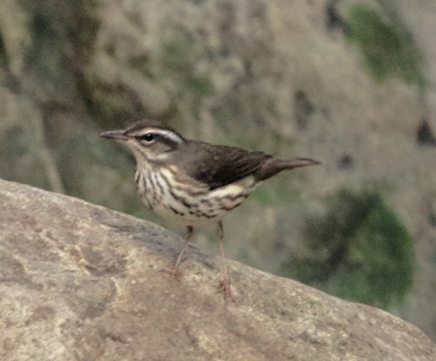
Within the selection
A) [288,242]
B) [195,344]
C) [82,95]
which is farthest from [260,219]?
[195,344]

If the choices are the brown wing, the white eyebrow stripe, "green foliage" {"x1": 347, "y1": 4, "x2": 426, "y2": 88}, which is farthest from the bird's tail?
"green foliage" {"x1": 347, "y1": 4, "x2": 426, "y2": 88}

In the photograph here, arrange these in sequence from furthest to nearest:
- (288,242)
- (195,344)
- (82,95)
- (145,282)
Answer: (82,95), (288,242), (145,282), (195,344)

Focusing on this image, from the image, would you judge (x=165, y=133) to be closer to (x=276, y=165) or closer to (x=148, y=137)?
(x=148, y=137)

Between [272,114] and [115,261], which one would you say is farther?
[272,114]

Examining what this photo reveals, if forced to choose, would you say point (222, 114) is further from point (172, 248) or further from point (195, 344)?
point (195, 344)

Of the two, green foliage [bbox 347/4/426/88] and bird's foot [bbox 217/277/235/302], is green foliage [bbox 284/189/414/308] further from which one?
bird's foot [bbox 217/277/235/302]

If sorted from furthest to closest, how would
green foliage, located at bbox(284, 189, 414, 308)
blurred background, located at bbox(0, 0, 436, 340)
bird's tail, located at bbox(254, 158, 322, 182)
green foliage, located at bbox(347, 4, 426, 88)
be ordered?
green foliage, located at bbox(347, 4, 426, 88), blurred background, located at bbox(0, 0, 436, 340), green foliage, located at bbox(284, 189, 414, 308), bird's tail, located at bbox(254, 158, 322, 182)
